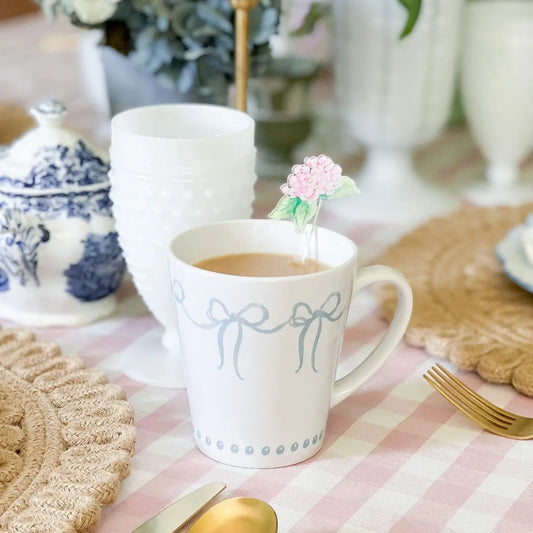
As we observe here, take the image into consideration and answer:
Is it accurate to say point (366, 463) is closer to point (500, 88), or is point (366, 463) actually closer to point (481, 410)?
point (481, 410)

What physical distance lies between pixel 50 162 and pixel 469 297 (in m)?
0.34

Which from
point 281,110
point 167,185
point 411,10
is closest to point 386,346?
point 167,185

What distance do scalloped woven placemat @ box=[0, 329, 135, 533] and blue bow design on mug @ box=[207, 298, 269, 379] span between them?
0.09m

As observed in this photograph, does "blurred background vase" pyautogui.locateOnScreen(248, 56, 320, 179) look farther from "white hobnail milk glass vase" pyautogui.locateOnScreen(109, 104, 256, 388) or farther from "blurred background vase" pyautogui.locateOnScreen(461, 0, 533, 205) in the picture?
"white hobnail milk glass vase" pyautogui.locateOnScreen(109, 104, 256, 388)

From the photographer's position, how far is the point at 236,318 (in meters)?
0.49

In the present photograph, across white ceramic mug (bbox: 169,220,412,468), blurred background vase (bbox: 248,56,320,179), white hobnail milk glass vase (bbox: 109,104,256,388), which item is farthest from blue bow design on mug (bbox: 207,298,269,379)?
blurred background vase (bbox: 248,56,320,179)

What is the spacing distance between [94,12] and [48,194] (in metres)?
0.21

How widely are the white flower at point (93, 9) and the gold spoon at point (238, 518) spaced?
497mm

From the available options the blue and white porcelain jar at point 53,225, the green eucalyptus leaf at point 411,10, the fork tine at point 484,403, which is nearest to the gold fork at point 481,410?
the fork tine at point 484,403

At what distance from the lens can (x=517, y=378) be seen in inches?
23.9

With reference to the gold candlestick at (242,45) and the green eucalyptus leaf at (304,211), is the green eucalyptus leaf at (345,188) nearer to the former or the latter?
the green eucalyptus leaf at (304,211)

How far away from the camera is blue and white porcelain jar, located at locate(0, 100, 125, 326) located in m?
0.68

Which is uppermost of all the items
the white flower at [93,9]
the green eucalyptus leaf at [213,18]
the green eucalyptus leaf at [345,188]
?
the white flower at [93,9]

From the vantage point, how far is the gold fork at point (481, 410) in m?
0.56
